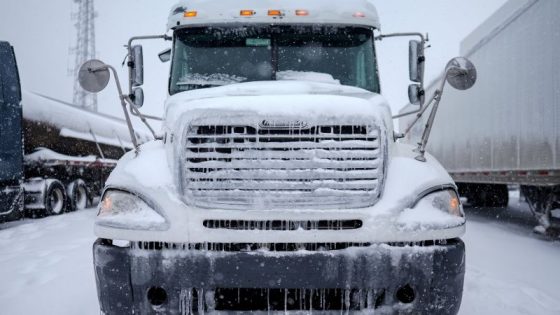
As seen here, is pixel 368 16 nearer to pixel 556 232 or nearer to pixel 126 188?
pixel 126 188

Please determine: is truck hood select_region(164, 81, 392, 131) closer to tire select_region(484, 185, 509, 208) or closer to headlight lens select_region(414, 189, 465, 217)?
headlight lens select_region(414, 189, 465, 217)

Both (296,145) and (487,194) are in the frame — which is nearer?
(296,145)

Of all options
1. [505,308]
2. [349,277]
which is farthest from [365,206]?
[505,308]

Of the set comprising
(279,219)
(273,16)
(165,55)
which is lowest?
(279,219)

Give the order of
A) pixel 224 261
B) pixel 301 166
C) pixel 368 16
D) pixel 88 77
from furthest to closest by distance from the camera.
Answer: pixel 368 16 → pixel 88 77 → pixel 301 166 → pixel 224 261

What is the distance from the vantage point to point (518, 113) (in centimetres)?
864

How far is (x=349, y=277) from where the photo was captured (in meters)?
2.87

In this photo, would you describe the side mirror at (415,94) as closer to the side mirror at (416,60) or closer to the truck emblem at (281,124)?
the side mirror at (416,60)

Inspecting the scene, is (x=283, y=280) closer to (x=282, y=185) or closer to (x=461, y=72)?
(x=282, y=185)

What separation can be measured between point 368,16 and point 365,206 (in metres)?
2.47

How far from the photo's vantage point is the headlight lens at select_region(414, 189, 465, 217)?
3.11m

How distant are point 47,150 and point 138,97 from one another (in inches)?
347

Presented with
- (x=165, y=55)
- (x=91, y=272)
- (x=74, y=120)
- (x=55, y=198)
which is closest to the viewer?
(x=165, y=55)

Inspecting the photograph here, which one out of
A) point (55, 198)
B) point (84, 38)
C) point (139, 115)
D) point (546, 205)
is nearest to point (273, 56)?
point (139, 115)
